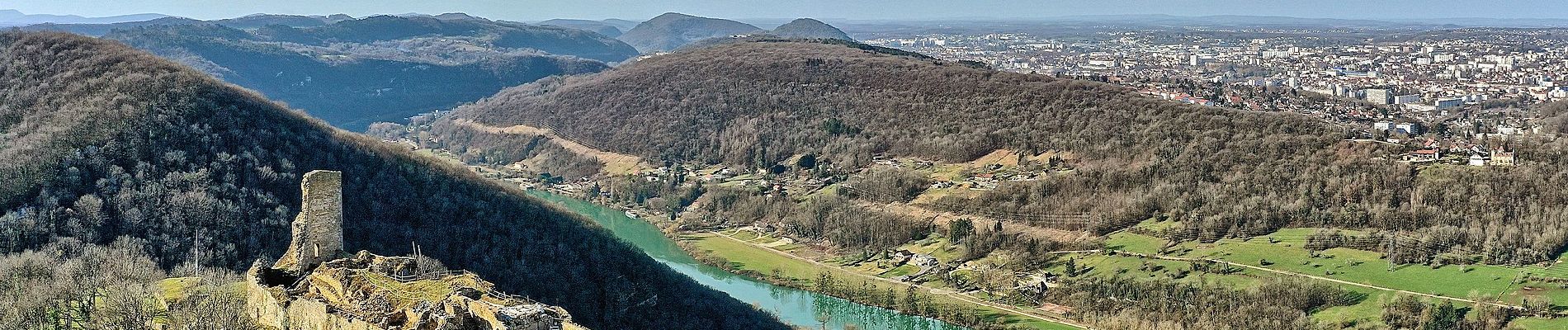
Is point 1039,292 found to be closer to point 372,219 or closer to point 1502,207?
point 1502,207

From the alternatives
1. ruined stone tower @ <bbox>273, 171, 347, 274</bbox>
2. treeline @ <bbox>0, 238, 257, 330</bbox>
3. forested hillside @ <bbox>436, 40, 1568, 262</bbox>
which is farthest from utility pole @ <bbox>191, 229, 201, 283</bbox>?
forested hillside @ <bbox>436, 40, 1568, 262</bbox>

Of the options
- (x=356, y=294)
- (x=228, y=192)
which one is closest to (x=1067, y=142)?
(x=228, y=192)

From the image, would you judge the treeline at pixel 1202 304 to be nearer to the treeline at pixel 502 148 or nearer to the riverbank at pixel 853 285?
the riverbank at pixel 853 285

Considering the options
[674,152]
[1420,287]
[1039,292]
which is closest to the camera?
[1420,287]

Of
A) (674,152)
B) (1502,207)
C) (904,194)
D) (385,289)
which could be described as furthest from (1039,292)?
(674,152)

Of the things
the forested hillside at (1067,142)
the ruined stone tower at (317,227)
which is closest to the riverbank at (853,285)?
the forested hillside at (1067,142)

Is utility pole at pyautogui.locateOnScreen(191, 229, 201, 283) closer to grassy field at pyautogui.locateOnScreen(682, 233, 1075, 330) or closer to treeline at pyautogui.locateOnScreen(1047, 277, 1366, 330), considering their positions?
grassy field at pyautogui.locateOnScreen(682, 233, 1075, 330)
